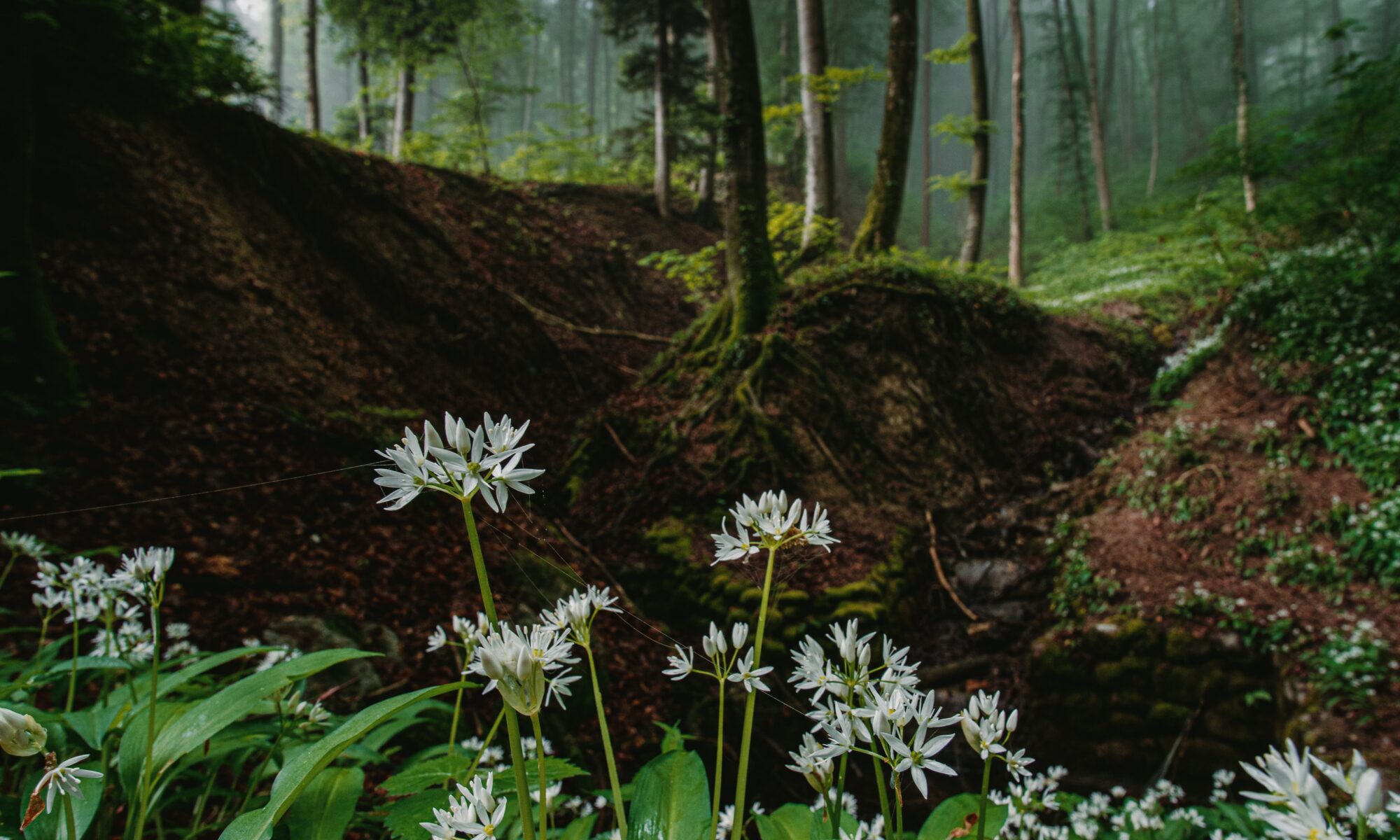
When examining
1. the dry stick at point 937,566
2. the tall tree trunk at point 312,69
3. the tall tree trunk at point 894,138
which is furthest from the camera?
the tall tree trunk at point 312,69

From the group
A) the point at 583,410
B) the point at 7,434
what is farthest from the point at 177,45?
the point at 583,410

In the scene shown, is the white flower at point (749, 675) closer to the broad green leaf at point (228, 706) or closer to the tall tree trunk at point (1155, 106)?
the broad green leaf at point (228, 706)

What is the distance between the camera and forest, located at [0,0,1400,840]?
1088mm

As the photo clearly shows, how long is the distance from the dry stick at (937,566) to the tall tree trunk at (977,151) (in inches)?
220

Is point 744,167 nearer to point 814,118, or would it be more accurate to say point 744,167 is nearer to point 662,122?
point 814,118

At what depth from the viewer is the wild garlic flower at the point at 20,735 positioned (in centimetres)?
76

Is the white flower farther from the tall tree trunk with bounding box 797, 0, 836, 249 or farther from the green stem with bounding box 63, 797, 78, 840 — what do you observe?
the tall tree trunk with bounding box 797, 0, 836, 249

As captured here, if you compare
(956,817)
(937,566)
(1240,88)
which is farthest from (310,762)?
(1240,88)

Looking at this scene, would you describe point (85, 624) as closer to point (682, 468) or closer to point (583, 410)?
point (682, 468)

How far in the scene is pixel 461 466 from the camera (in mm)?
801

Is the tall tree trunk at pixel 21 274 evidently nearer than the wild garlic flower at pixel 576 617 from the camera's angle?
No

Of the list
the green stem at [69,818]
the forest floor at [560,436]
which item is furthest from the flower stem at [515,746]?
the forest floor at [560,436]

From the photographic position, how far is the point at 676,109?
12.8 metres

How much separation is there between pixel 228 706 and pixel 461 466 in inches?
31.1
